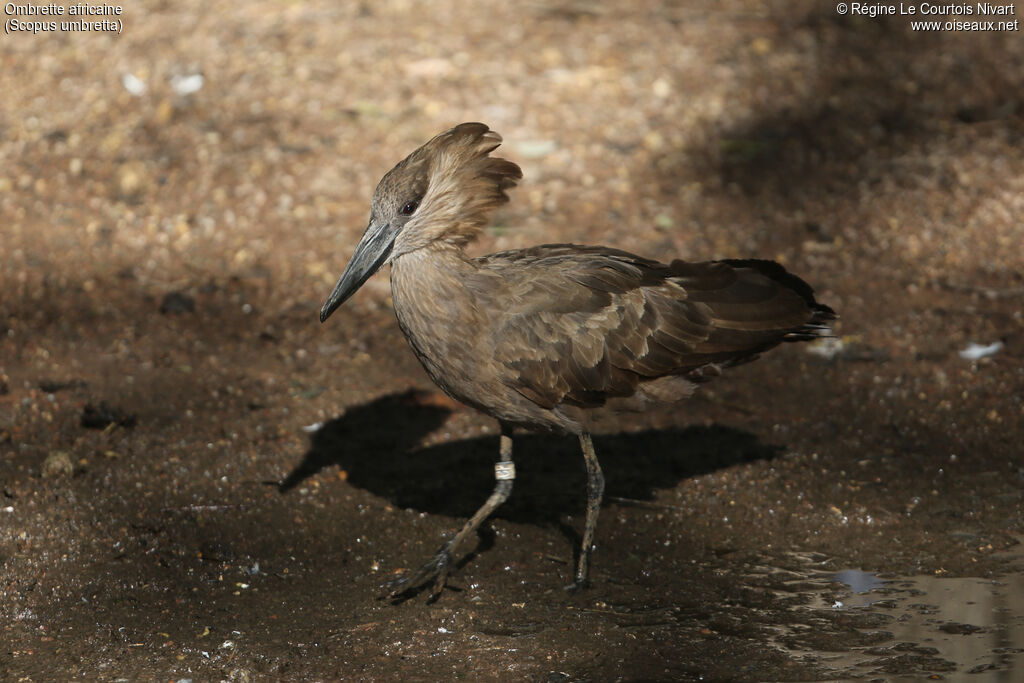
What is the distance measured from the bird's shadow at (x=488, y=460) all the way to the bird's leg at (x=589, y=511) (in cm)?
40

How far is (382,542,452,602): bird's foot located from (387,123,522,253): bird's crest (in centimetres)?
132

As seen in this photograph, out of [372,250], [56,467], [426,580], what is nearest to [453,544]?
[426,580]

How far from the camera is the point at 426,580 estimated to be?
488 cm

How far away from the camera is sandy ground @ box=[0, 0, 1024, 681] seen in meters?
4.59

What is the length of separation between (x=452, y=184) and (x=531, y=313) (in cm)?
65

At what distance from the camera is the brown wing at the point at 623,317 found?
4898 millimetres

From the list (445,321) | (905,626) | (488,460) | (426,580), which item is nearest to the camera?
(905,626)

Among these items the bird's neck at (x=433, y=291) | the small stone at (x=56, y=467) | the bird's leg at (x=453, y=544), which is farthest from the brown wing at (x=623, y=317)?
the small stone at (x=56, y=467)

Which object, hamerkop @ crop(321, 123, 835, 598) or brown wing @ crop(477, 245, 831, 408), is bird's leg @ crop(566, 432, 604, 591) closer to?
hamerkop @ crop(321, 123, 835, 598)

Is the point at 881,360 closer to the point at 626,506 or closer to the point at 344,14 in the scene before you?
the point at 626,506

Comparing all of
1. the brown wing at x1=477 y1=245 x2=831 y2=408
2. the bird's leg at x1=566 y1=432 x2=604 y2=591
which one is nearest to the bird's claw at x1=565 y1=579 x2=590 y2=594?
the bird's leg at x1=566 y1=432 x2=604 y2=591

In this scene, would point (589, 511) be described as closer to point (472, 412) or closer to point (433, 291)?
point (433, 291)

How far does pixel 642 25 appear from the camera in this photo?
10430mm

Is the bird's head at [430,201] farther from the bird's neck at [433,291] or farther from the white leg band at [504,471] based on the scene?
the white leg band at [504,471]
